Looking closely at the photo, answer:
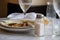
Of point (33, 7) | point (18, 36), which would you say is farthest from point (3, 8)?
point (18, 36)

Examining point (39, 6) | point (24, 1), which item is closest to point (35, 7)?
point (39, 6)

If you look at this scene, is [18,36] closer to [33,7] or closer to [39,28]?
[39,28]

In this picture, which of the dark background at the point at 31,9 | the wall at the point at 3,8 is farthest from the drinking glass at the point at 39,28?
the wall at the point at 3,8

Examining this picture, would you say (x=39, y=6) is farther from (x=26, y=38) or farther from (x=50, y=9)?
(x=26, y=38)

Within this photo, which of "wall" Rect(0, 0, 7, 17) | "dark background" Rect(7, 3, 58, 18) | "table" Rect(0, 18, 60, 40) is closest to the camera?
"table" Rect(0, 18, 60, 40)

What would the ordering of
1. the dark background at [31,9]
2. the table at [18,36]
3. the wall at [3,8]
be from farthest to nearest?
the wall at [3,8] < the dark background at [31,9] < the table at [18,36]

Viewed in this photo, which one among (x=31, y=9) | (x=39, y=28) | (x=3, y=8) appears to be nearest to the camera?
(x=39, y=28)

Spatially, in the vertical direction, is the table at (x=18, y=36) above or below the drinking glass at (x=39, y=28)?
below

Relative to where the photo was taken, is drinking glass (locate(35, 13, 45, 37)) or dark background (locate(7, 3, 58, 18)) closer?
drinking glass (locate(35, 13, 45, 37))

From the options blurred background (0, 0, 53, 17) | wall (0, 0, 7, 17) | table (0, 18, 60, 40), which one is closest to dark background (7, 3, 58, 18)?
blurred background (0, 0, 53, 17)

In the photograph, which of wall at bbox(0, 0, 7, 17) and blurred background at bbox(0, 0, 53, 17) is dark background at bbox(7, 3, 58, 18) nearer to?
blurred background at bbox(0, 0, 53, 17)

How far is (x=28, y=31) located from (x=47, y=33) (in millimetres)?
108

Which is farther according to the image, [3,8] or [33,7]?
[3,8]

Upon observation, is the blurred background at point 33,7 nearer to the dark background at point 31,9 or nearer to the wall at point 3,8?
the dark background at point 31,9
